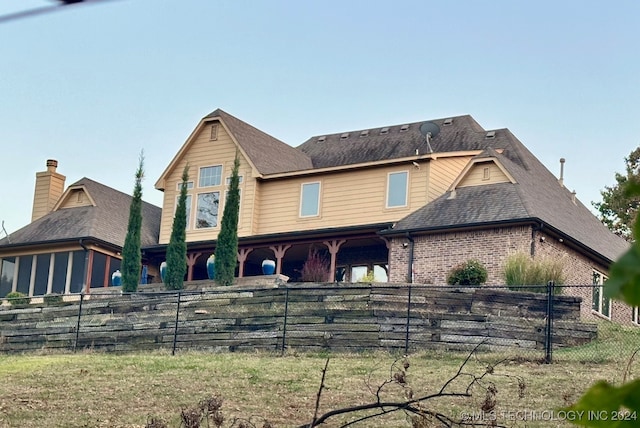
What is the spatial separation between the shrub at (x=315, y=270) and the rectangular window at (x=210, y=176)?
3.92 meters

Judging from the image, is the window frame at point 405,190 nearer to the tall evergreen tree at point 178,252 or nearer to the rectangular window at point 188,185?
the tall evergreen tree at point 178,252

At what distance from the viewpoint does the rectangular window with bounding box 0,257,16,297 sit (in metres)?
34.5

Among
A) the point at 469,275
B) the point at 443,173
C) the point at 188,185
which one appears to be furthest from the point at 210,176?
the point at 469,275

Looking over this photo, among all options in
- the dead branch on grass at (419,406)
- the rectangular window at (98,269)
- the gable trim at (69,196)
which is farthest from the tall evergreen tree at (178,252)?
the dead branch on grass at (419,406)

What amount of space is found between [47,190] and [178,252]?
9767 mm

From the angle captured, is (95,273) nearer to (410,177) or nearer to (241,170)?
(241,170)

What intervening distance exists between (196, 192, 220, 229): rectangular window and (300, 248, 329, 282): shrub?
11.3 ft

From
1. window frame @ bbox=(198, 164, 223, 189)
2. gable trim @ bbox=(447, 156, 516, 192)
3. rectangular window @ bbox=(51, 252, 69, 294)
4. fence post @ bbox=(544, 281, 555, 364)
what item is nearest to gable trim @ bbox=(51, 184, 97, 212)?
rectangular window @ bbox=(51, 252, 69, 294)

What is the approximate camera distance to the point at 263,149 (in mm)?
33219

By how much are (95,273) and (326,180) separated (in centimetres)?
765

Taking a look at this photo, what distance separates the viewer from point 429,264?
26.6 m

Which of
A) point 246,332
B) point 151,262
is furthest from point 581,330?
point 151,262

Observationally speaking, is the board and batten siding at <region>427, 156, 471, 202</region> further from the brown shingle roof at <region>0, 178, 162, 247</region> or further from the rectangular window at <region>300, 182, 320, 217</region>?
the brown shingle roof at <region>0, 178, 162, 247</region>

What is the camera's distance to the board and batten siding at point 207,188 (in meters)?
31.8
